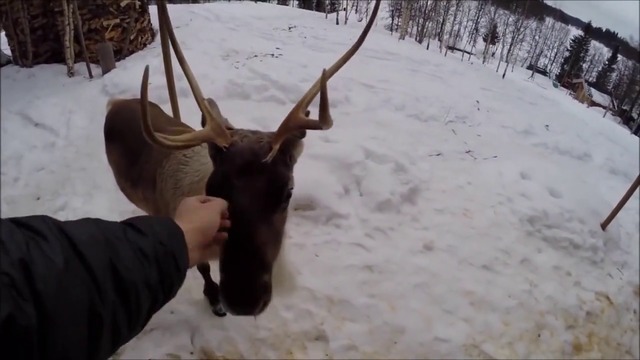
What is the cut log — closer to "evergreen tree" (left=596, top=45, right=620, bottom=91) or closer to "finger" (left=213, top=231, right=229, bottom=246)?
"finger" (left=213, top=231, right=229, bottom=246)

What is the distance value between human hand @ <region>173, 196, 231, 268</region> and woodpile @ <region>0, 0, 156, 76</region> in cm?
279

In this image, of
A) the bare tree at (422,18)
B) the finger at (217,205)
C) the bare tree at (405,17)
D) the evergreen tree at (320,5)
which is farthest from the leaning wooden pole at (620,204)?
the finger at (217,205)

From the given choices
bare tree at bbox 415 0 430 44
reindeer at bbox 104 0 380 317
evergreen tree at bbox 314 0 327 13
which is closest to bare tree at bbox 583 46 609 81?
bare tree at bbox 415 0 430 44

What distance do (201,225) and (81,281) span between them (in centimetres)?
32

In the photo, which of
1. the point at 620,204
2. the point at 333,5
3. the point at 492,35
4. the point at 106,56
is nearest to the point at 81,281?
the point at 492,35

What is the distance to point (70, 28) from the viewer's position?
3.89 m

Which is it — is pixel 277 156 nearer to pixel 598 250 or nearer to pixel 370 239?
pixel 370 239

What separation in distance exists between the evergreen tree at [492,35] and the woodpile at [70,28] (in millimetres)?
2938

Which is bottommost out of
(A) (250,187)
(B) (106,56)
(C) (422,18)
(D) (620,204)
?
(D) (620,204)

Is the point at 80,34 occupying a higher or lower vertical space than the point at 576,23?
lower

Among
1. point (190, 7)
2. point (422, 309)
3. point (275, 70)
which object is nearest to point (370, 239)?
point (422, 309)

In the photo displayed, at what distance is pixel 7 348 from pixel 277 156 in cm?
98

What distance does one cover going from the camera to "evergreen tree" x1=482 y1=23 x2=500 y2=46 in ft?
7.42

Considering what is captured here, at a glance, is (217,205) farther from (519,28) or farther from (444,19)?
(444,19)
